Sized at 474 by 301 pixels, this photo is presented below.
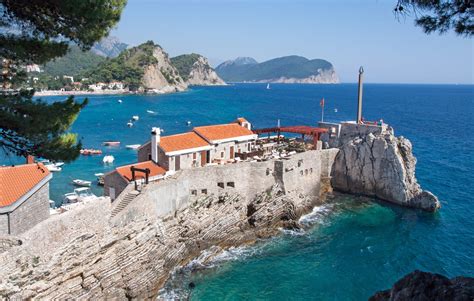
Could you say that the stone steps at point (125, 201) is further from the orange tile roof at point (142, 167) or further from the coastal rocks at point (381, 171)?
the coastal rocks at point (381, 171)

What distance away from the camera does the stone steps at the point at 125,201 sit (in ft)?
77.6

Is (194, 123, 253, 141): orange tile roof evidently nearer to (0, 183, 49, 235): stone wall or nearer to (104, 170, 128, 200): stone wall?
(104, 170, 128, 200): stone wall

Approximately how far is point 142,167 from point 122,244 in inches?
312

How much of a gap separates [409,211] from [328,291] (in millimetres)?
16860

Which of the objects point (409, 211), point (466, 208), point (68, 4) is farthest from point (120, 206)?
point (466, 208)

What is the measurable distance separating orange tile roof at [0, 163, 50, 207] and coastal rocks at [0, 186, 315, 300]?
2.17 meters

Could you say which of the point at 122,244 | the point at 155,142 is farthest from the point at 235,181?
the point at 122,244

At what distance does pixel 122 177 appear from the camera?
27.6 metres

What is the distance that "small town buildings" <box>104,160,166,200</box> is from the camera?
90.8ft

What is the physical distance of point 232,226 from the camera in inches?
1163

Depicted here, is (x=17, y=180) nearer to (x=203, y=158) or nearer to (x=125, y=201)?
(x=125, y=201)

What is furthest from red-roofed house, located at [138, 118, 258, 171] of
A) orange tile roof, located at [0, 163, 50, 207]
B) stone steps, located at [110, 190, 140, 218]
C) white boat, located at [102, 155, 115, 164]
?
white boat, located at [102, 155, 115, 164]

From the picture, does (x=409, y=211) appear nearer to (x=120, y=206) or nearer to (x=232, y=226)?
(x=232, y=226)

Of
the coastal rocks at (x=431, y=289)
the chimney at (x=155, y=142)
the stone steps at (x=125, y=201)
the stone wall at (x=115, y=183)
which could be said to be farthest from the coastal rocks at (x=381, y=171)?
the coastal rocks at (x=431, y=289)
